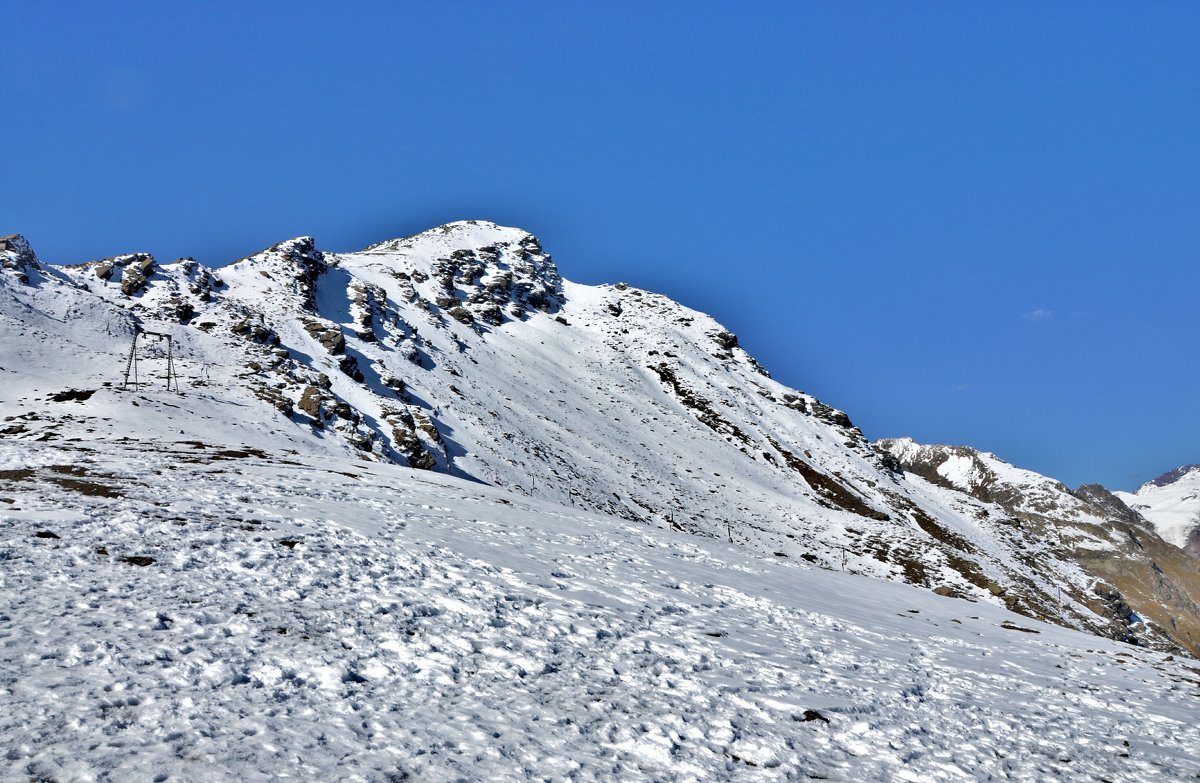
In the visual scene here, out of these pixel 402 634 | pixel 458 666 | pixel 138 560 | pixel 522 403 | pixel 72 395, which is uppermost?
pixel 522 403

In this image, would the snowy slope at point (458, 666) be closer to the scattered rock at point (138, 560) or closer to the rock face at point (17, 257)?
the scattered rock at point (138, 560)

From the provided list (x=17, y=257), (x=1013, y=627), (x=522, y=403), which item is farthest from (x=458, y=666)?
(x=522, y=403)

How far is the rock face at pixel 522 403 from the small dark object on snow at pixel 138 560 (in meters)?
20.5

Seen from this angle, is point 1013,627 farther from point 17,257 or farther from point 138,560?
point 17,257

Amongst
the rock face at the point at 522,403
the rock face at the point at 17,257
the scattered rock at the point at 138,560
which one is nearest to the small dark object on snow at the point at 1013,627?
the rock face at the point at 522,403

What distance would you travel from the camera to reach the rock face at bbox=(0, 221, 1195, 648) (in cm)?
4628

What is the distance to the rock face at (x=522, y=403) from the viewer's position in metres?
46.3

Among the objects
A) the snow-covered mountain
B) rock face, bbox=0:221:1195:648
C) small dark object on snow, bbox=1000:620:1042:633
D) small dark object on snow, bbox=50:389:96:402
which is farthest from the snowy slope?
rock face, bbox=0:221:1195:648

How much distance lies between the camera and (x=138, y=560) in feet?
42.4

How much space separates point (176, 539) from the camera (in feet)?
47.7

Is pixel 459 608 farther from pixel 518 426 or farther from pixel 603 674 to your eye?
pixel 518 426

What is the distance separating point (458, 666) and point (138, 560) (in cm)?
685

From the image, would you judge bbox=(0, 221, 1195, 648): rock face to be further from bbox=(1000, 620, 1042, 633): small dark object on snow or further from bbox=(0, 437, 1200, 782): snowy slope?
bbox=(0, 437, 1200, 782): snowy slope

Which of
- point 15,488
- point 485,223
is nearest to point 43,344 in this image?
point 15,488
